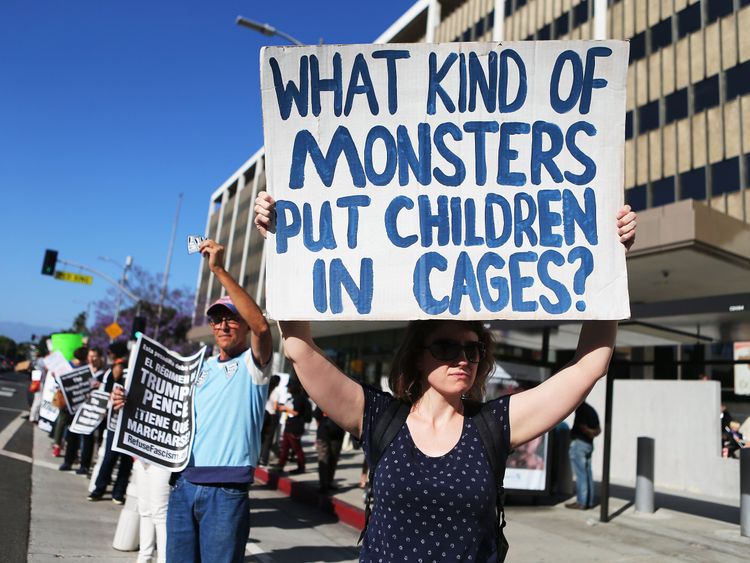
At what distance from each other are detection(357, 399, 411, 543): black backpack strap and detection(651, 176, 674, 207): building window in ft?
73.3

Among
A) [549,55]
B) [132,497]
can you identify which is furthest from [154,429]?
[549,55]

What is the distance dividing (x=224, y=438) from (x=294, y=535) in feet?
14.8

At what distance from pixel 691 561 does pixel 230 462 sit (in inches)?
213

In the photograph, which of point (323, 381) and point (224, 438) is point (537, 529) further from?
point (323, 381)

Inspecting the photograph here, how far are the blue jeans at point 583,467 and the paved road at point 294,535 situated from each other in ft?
11.6

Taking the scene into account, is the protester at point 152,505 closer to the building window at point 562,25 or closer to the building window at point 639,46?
the building window at point 639,46

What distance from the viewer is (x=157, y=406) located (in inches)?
175

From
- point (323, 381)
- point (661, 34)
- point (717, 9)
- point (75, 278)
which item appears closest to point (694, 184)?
point (717, 9)

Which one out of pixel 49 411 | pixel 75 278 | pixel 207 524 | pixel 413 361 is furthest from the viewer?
pixel 75 278

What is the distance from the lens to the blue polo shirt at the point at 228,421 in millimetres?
3307

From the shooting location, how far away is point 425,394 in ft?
7.53

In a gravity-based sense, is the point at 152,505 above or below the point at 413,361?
below

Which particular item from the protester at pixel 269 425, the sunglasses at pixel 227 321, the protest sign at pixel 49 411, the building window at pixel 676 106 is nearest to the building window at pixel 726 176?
the building window at pixel 676 106

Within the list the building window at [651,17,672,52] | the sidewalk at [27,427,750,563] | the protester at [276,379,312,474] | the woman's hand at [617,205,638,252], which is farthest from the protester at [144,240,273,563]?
the building window at [651,17,672,52]
